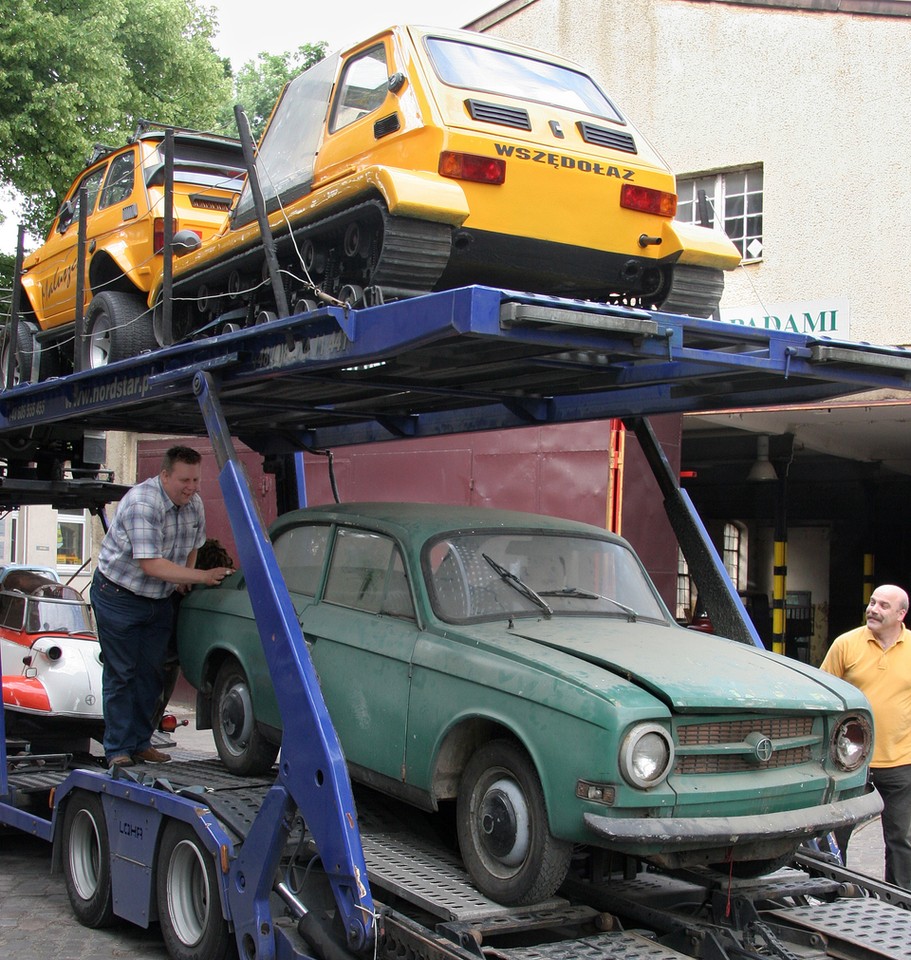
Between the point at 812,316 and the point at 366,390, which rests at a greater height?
the point at 812,316

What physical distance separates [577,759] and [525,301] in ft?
5.27

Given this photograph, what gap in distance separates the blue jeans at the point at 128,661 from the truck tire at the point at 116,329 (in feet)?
6.60

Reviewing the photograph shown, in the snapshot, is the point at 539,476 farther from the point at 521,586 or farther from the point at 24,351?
the point at 521,586

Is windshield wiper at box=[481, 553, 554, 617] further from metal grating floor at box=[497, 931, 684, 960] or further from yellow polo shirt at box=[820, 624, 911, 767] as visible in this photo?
yellow polo shirt at box=[820, 624, 911, 767]

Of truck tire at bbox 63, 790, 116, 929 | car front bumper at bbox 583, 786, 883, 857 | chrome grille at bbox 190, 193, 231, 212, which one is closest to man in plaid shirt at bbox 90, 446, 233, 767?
truck tire at bbox 63, 790, 116, 929

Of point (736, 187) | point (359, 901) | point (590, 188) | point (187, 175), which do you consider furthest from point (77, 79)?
point (359, 901)

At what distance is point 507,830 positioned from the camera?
14.6 ft

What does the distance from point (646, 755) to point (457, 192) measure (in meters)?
2.80

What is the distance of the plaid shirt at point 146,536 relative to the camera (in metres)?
6.36

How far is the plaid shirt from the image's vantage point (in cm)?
636

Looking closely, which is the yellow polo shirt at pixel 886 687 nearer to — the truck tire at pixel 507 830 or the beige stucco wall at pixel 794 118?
the truck tire at pixel 507 830

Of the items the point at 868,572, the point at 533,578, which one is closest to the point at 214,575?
the point at 533,578

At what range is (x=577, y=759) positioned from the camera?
4211 millimetres

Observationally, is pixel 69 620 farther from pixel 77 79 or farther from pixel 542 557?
pixel 77 79
